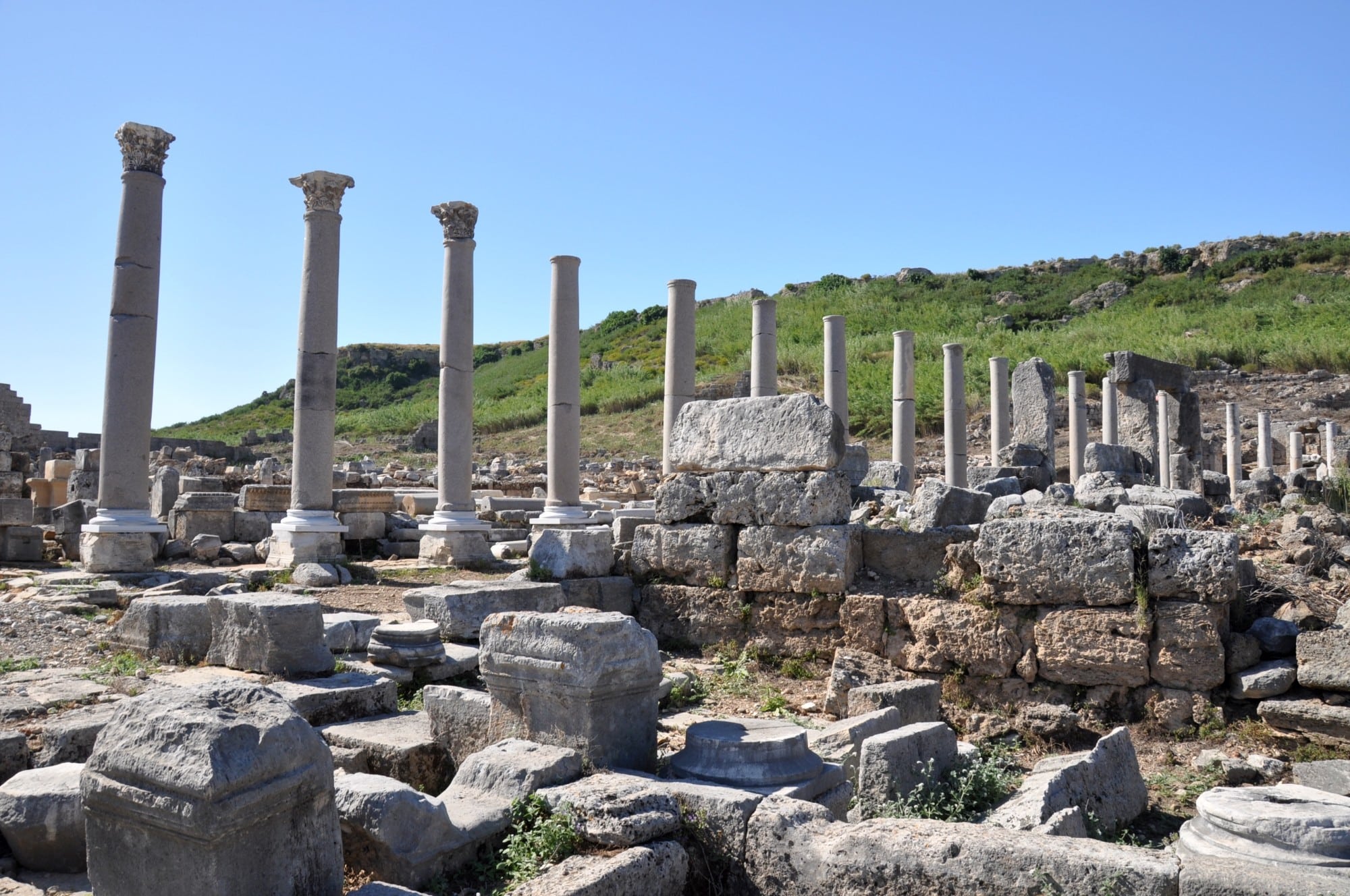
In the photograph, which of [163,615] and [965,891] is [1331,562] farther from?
[163,615]

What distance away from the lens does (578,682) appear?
4875 mm

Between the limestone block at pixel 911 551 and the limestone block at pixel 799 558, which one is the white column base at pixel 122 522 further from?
the limestone block at pixel 911 551

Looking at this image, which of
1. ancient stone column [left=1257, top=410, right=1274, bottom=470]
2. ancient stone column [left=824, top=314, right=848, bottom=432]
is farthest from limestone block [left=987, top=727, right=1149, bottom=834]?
ancient stone column [left=1257, top=410, right=1274, bottom=470]

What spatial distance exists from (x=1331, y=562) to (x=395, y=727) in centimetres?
764

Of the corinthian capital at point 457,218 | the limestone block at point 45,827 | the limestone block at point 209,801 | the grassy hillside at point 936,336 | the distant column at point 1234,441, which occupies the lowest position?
the limestone block at point 45,827

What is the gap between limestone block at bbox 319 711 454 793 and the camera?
5027 millimetres

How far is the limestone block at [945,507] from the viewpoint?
A: 794 cm

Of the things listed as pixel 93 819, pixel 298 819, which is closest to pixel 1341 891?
pixel 298 819

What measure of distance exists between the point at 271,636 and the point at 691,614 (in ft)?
11.6

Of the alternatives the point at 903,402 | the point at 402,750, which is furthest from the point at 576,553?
the point at 903,402

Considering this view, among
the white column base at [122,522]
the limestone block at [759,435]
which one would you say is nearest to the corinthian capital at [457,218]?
Answer: the white column base at [122,522]

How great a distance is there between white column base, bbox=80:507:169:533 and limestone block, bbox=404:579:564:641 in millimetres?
5976

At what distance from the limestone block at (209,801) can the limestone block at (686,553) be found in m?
5.14

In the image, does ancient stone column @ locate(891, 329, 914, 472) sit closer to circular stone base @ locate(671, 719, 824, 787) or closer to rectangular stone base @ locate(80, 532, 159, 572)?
rectangular stone base @ locate(80, 532, 159, 572)
